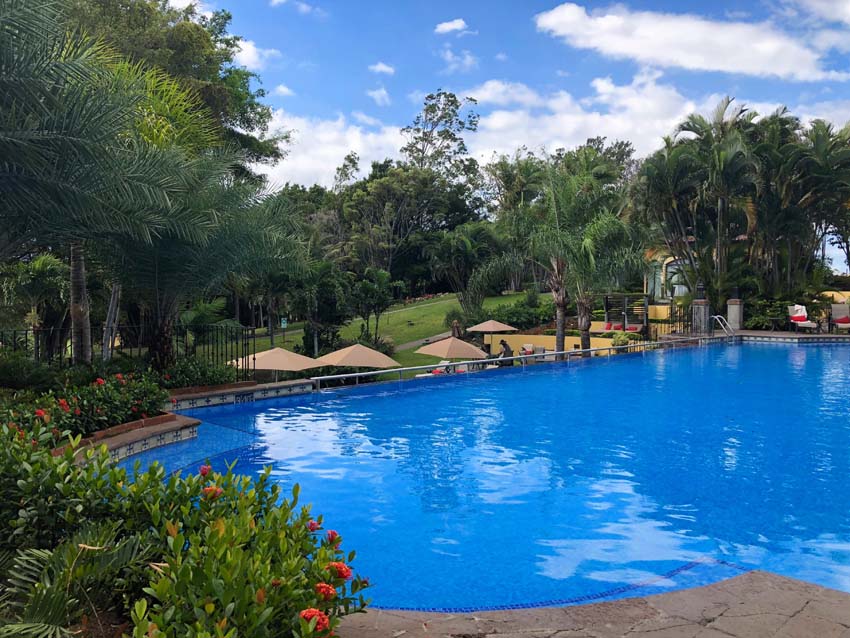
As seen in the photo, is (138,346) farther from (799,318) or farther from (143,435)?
(799,318)

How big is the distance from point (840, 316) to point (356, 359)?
26153 millimetres

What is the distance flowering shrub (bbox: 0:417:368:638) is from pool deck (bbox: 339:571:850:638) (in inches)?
25.9

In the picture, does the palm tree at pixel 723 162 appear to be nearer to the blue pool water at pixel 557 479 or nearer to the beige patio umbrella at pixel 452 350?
the blue pool water at pixel 557 479

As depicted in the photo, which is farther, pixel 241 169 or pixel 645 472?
pixel 241 169

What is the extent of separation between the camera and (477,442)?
37.5 feet

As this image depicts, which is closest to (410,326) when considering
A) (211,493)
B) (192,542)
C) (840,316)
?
(840,316)

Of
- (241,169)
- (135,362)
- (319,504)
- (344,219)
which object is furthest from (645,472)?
(344,219)

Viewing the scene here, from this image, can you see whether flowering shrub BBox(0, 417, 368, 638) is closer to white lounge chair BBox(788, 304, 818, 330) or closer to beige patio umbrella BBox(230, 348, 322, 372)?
beige patio umbrella BBox(230, 348, 322, 372)

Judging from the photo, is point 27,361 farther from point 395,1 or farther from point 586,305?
point 586,305

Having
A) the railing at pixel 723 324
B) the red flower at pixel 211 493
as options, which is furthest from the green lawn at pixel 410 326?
the red flower at pixel 211 493

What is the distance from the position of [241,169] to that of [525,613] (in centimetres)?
2492

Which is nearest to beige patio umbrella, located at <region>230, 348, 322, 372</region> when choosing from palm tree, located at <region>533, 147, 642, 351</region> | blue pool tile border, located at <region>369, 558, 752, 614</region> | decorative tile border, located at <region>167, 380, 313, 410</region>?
decorative tile border, located at <region>167, 380, 313, 410</region>

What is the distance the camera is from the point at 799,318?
29.9m

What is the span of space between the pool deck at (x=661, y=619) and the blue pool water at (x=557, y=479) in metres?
1.23
